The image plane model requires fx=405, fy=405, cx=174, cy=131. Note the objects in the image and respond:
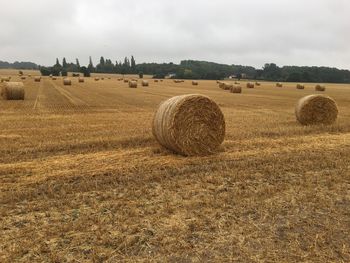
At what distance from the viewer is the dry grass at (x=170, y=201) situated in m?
4.98

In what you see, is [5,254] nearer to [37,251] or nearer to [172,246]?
[37,251]

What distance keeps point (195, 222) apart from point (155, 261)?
1.17m

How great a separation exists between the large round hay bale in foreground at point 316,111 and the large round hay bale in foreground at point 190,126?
6.07 m

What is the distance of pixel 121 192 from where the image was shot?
22.6ft

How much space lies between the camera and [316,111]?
1545 cm

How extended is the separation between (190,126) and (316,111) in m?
7.41

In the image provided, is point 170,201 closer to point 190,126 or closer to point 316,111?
point 190,126

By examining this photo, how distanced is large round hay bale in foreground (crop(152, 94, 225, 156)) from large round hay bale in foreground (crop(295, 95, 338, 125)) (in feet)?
19.9

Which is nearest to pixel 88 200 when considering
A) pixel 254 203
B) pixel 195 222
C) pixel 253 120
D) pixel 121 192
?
pixel 121 192

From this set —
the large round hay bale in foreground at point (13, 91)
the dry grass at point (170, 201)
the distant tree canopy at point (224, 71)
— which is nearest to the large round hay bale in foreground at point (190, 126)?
the dry grass at point (170, 201)

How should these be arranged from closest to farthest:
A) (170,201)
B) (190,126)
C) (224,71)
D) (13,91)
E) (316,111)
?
(170,201) < (190,126) < (316,111) < (13,91) < (224,71)

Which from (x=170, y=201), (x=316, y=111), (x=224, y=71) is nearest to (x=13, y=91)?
(x=316, y=111)

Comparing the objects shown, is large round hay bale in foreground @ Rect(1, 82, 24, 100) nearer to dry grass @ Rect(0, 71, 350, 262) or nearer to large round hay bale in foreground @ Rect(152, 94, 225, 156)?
dry grass @ Rect(0, 71, 350, 262)

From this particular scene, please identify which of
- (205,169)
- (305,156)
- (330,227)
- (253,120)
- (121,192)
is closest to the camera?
(330,227)
